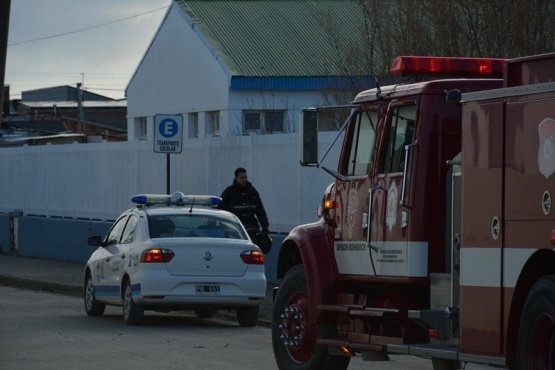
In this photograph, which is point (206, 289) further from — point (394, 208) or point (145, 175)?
point (145, 175)

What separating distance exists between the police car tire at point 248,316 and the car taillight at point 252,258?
25.6 inches

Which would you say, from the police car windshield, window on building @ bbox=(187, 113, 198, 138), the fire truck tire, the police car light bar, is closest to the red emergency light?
the fire truck tire

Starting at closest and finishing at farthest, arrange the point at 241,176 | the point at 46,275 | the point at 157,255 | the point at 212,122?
the point at 157,255 < the point at 241,176 < the point at 46,275 < the point at 212,122

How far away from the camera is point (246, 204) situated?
2136cm

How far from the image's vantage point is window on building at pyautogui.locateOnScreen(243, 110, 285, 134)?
35156 mm

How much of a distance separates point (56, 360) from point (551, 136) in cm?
640

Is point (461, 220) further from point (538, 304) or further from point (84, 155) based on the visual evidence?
point (84, 155)

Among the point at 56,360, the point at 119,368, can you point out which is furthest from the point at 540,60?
the point at 56,360

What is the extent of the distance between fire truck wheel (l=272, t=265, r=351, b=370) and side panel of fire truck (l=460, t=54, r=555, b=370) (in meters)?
2.37

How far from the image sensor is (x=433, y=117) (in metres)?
10.4

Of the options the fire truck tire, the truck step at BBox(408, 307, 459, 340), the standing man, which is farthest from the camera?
the standing man

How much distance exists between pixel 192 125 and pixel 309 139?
91.2ft

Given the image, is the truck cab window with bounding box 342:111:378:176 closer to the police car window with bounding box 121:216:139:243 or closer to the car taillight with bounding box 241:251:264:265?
the car taillight with bounding box 241:251:264:265

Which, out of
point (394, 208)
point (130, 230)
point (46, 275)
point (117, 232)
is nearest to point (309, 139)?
point (394, 208)
